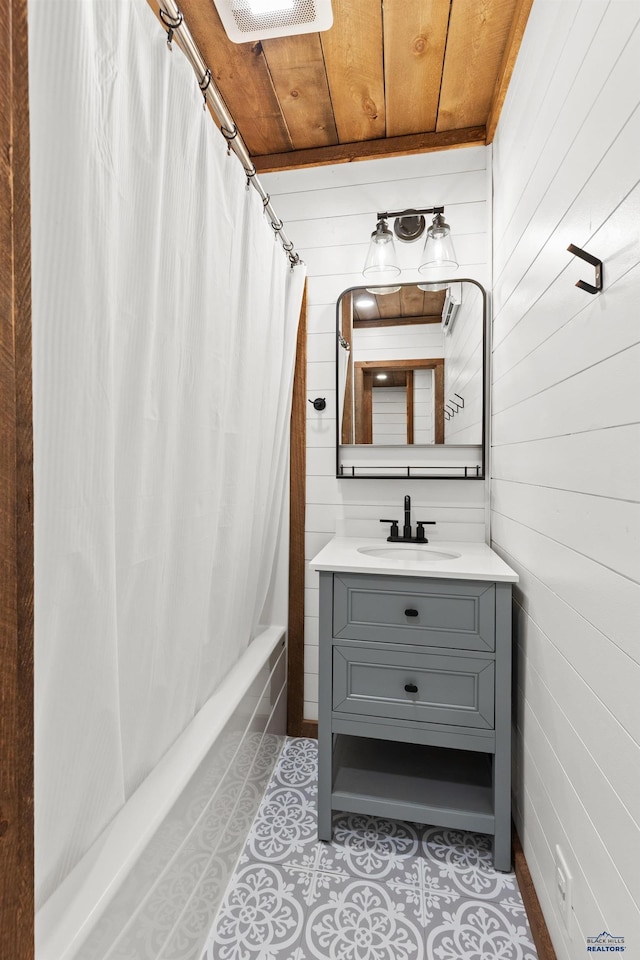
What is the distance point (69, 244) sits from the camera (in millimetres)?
658

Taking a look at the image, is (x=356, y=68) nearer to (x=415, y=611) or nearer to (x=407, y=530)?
(x=407, y=530)

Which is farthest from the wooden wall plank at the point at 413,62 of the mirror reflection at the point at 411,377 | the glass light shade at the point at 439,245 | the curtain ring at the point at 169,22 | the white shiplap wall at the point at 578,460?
the curtain ring at the point at 169,22

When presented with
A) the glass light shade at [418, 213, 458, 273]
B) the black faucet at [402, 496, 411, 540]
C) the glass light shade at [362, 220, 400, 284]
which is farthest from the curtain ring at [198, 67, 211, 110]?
the black faucet at [402, 496, 411, 540]

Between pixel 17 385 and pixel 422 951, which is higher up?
pixel 17 385

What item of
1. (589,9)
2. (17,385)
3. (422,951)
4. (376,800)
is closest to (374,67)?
(589,9)

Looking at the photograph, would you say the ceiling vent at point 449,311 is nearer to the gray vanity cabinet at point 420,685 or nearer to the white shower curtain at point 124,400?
the white shower curtain at point 124,400

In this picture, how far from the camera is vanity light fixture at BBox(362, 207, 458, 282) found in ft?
5.76

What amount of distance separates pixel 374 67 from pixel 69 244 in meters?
1.47

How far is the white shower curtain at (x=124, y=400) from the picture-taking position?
647mm

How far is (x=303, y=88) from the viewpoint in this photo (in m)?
1.62

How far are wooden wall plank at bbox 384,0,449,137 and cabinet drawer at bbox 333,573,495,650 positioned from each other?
167 cm

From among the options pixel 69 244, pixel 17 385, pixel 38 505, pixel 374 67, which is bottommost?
pixel 38 505

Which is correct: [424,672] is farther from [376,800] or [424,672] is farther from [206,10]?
[206,10]

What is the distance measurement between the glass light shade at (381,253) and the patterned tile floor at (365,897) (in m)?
1.99
